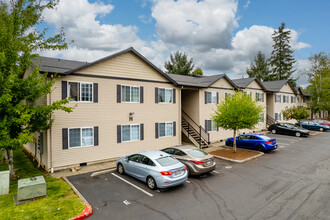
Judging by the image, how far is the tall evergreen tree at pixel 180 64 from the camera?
159ft

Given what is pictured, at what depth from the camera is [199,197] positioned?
8.54 meters

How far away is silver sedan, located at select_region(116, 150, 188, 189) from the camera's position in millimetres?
8812

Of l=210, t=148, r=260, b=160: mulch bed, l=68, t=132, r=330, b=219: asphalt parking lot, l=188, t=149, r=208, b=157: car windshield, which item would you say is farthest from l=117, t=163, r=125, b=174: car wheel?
l=210, t=148, r=260, b=160: mulch bed

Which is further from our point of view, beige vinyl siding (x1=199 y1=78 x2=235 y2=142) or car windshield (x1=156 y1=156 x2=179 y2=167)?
beige vinyl siding (x1=199 y1=78 x2=235 y2=142)

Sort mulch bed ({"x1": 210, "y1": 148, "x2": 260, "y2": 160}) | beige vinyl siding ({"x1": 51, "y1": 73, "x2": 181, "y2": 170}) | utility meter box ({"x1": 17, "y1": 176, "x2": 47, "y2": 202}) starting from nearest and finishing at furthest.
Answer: utility meter box ({"x1": 17, "y1": 176, "x2": 47, "y2": 202}) < beige vinyl siding ({"x1": 51, "y1": 73, "x2": 181, "y2": 170}) < mulch bed ({"x1": 210, "y1": 148, "x2": 260, "y2": 160})

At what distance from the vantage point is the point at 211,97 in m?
21.4

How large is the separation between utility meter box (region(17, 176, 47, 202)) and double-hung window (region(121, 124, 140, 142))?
6824 millimetres

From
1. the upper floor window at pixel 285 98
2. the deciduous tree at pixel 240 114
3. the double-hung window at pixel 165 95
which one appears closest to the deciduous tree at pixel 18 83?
the double-hung window at pixel 165 95

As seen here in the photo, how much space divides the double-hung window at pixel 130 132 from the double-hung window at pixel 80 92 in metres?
3.31

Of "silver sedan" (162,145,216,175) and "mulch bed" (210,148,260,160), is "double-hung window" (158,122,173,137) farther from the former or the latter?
"silver sedan" (162,145,216,175)

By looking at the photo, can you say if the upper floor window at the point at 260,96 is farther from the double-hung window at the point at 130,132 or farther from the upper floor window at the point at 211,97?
the double-hung window at the point at 130,132

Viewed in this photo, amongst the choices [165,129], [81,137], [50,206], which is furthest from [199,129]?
[50,206]

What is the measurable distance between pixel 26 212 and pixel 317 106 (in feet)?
160

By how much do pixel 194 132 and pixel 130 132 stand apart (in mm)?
7558
